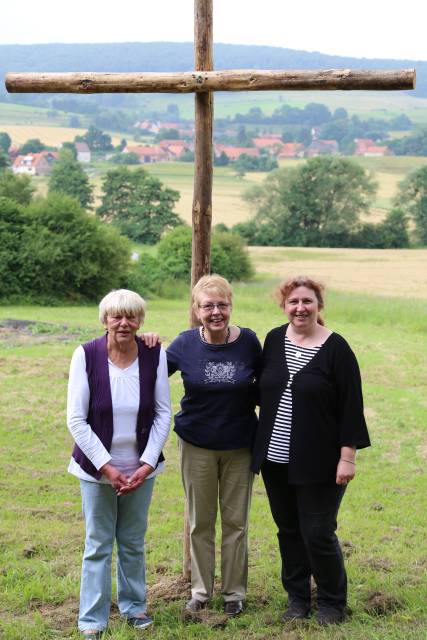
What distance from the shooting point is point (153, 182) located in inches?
2662

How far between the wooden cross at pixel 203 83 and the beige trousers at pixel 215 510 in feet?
1.45

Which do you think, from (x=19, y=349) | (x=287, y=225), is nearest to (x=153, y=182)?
(x=287, y=225)

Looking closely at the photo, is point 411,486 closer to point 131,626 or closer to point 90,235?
point 131,626

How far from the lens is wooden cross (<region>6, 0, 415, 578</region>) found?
5.39 m

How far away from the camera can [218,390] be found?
5109mm

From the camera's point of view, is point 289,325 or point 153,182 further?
point 153,182

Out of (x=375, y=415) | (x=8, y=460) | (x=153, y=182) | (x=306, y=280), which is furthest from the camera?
(x=153, y=182)

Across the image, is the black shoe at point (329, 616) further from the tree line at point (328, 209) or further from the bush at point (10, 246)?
the tree line at point (328, 209)

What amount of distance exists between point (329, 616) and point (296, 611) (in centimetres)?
23

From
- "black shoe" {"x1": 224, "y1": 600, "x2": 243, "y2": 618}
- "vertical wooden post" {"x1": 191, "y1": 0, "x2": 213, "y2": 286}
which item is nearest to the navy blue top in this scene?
"vertical wooden post" {"x1": 191, "y1": 0, "x2": 213, "y2": 286}

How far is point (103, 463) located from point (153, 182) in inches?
2512

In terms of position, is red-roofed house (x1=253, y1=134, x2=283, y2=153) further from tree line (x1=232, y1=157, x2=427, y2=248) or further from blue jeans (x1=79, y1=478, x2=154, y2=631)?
blue jeans (x1=79, y1=478, x2=154, y2=631)

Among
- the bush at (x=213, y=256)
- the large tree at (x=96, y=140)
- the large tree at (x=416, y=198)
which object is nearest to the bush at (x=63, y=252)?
the bush at (x=213, y=256)

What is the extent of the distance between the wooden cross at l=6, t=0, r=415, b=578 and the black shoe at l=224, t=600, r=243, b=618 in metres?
A: 0.57
